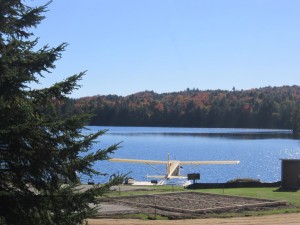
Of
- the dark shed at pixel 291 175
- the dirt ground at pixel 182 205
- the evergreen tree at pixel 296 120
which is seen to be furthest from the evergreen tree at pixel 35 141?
the evergreen tree at pixel 296 120

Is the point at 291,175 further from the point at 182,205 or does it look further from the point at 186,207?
the point at 186,207

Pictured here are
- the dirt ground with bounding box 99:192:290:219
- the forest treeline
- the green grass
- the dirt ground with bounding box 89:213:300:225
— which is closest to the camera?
the dirt ground with bounding box 89:213:300:225

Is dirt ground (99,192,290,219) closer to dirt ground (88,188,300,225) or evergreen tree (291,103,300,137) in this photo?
dirt ground (88,188,300,225)

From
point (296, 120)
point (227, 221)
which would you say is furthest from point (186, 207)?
point (296, 120)

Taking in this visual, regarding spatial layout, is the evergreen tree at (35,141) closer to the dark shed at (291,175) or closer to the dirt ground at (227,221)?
the dirt ground at (227,221)

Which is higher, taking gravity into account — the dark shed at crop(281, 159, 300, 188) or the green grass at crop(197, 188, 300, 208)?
the dark shed at crop(281, 159, 300, 188)

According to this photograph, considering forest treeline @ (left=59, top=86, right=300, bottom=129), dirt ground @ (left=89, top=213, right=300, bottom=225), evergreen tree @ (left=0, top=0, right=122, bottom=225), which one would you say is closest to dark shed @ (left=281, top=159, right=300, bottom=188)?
dirt ground @ (left=89, top=213, right=300, bottom=225)

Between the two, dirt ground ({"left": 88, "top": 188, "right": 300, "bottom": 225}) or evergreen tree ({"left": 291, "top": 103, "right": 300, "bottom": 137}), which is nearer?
dirt ground ({"left": 88, "top": 188, "right": 300, "bottom": 225})

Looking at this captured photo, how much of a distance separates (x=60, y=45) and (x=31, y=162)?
6.48ft

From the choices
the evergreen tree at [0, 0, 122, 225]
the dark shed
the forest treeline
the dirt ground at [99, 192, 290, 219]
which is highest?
the forest treeline

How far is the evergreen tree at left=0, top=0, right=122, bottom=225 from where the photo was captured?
8.02 m

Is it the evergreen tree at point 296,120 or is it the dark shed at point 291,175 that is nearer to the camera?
the dark shed at point 291,175

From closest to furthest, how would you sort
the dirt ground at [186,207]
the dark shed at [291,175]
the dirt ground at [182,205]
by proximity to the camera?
the dirt ground at [186,207] < the dirt ground at [182,205] < the dark shed at [291,175]

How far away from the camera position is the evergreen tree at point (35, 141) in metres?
8.02
